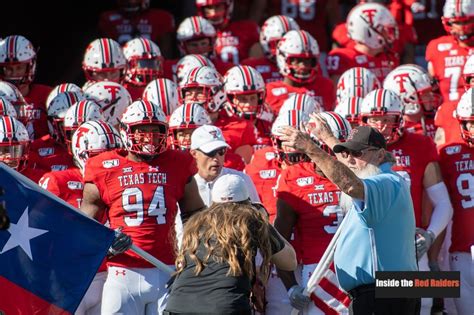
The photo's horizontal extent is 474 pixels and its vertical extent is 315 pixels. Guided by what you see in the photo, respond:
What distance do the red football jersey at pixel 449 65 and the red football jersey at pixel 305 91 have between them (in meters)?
0.91

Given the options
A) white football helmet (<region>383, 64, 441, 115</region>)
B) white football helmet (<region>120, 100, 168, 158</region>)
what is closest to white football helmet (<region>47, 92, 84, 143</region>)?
white football helmet (<region>120, 100, 168, 158</region>)

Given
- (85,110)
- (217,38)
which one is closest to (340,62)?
(217,38)

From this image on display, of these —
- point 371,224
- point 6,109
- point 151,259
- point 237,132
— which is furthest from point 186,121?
point 371,224

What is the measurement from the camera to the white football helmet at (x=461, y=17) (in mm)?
10938

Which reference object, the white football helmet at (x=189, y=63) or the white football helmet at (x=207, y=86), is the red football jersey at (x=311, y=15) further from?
the white football helmet at (x=207, y=86)

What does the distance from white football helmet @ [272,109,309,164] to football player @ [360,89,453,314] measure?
1.69 ft

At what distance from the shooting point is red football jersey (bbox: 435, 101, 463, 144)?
950 centimetres

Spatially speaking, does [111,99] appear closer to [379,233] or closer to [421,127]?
[421,127]

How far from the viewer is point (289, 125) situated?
8812 millimetres

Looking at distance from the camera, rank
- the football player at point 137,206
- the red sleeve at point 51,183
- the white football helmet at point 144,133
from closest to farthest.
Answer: the football player at point 137,206 → the white football helmet at point 144,133 → the red sleeve at point 51,183

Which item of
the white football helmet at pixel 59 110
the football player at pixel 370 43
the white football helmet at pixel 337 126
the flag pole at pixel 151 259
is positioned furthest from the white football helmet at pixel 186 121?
the football player at pixel 370 43

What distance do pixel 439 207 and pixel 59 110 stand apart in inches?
115

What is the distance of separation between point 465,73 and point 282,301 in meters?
2.51

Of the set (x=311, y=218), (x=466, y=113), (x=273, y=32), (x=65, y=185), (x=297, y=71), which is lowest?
(x=311, y=218)
